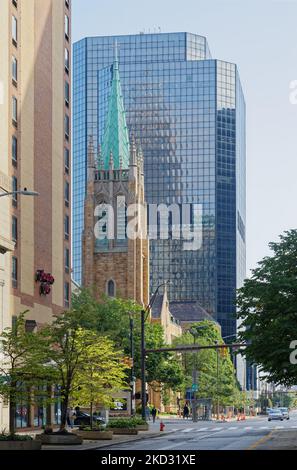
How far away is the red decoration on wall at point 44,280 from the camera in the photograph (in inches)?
2830

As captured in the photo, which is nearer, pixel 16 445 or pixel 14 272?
pixel 16 445

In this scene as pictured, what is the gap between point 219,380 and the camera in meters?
Answer: 136

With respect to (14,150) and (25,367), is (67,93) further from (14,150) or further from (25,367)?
(25,367)

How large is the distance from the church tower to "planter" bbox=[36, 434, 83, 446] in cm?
10275

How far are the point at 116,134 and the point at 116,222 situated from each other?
14163 mm

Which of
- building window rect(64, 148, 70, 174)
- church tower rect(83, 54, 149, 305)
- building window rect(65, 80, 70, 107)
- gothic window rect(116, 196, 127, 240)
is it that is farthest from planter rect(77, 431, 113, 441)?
gothic window rect(116, 196, 127, 240)

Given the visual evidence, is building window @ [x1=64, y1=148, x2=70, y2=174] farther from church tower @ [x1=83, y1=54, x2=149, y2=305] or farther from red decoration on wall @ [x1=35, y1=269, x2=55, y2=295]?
church tower @ [x1=83, y1=54, x2=149, y2=305]

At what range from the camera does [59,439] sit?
47.2m

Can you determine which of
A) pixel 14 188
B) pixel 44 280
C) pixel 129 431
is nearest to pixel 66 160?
pixel 44 280

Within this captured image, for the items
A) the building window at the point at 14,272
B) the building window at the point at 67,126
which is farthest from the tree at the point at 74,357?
the building window at the point at 67,126

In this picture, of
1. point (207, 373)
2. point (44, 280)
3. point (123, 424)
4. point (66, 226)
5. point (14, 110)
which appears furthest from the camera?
point (207, 373)

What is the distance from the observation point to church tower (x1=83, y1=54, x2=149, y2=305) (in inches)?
6029

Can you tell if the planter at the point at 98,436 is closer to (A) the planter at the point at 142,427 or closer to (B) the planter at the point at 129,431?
(B) the planter at the point at 129,431
